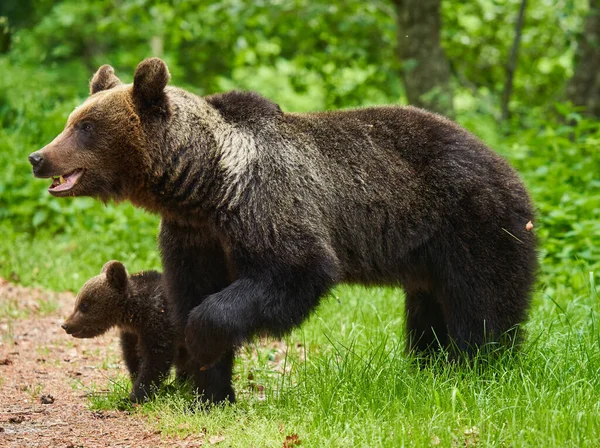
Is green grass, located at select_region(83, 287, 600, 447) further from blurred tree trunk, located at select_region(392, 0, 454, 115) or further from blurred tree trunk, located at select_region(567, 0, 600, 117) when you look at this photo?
blurred tree trunk, located at select_region(567, 0, 600, 117)

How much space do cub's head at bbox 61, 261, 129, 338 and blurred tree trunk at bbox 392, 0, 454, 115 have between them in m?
6.79

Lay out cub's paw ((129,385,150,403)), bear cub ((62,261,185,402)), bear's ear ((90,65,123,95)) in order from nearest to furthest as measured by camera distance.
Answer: bear's ear ((90,65,123,95)), cub's paw ((129,385,150,403)), bear cub ((62,261,185,402))

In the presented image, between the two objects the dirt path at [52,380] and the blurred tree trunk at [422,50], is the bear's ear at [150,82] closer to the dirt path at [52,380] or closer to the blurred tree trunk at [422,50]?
the dirt path at [52,380]

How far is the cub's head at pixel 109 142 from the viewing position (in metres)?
4.80

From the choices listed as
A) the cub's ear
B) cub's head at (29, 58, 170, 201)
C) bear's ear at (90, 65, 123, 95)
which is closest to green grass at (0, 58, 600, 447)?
the cub's ear

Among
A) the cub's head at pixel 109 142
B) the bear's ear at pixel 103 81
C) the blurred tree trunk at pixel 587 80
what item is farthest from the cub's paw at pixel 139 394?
the blurred tree trunk at pixel 587 80

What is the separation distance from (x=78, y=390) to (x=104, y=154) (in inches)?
78.7

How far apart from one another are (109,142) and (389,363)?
231cm

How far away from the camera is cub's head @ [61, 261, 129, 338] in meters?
5.87

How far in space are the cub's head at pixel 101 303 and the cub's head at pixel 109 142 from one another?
45.2 inches

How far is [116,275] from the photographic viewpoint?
19.3 ft

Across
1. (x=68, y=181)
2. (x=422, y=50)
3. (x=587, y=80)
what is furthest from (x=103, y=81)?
(x=587, y=80)

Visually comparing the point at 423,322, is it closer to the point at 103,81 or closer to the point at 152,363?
the point at 152,363

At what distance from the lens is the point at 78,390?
585cm
